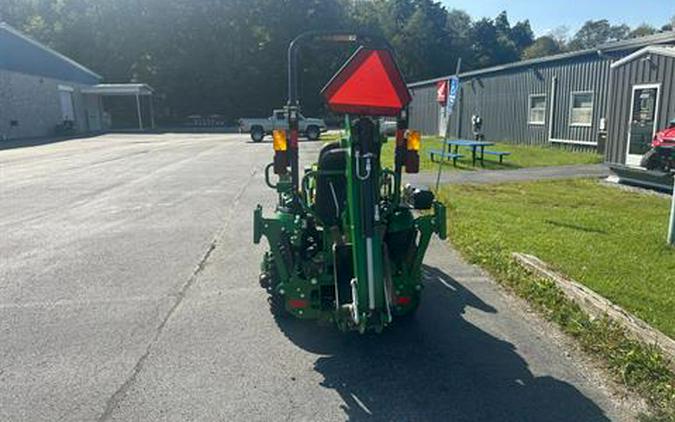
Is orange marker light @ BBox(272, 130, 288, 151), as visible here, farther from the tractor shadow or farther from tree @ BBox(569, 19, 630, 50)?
tree @ BBox(569, 19, 630, 50)

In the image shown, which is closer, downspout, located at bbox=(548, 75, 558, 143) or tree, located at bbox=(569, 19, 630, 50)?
downspout, located at bbox=(548, 75, 558, 143)

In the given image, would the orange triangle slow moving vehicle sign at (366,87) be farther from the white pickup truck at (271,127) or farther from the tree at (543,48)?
the tree at (543,48)

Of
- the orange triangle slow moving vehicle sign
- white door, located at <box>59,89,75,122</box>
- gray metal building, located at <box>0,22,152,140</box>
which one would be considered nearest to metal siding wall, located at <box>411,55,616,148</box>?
the orange triangle slow moving vehicle sign

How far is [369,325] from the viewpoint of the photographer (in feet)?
11.2

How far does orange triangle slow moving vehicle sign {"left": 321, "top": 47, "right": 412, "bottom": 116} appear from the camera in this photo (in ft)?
11.0

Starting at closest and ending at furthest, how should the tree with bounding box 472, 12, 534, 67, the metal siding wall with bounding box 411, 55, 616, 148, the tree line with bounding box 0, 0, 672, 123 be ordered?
the metal siding wall with bounding box 411, 55, 616, 148
the tree line with bounding box 0, 0, 672, 123
the tree with bounding box 472, 12, 534, 67

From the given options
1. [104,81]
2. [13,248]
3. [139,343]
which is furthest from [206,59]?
[139,343]

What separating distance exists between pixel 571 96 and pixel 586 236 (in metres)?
13.8

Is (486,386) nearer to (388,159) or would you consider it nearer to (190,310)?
(190,310)

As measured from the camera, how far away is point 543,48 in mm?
84125

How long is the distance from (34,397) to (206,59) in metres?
51.5

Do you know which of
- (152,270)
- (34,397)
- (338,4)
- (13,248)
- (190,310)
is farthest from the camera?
(338,4)

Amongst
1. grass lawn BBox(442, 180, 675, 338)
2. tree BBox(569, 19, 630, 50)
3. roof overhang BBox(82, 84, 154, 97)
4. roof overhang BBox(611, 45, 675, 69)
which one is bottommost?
grass lawn BBox(442, 180, 675, 338)

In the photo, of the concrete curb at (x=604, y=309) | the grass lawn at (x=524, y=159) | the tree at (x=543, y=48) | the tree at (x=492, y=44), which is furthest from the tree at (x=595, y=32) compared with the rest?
the concrete curb at (x=604, y=309)
